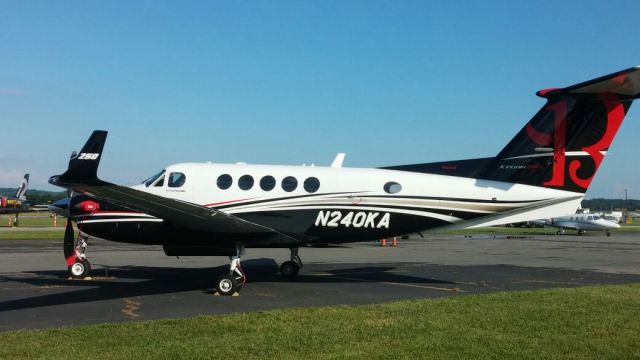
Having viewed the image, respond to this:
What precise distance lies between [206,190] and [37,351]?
678 centimetres

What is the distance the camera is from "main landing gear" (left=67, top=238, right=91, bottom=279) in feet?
48.9

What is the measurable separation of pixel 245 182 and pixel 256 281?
303cm

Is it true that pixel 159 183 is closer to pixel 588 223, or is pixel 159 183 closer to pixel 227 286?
pixel 227 286

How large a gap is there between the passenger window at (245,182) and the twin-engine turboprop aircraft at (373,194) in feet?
0.08

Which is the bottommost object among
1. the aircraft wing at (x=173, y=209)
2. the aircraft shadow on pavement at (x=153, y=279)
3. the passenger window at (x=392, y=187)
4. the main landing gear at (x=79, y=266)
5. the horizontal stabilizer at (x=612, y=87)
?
the aircraft shadow on pavement at (x=153, y=279)

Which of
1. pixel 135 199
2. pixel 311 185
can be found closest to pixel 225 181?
pixel 311 185

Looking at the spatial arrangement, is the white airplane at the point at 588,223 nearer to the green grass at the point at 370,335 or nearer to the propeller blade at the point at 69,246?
the green grass at the point at 370,335

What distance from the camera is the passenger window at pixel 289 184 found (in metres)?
13.4

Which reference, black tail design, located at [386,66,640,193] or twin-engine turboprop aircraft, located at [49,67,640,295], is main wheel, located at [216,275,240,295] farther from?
black tail design, located at [386,66,640,193]

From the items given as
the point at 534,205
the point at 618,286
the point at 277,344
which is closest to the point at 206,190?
the point at 277,344

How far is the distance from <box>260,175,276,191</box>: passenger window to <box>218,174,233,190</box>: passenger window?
2.51ft

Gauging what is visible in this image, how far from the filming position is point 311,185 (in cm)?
1346

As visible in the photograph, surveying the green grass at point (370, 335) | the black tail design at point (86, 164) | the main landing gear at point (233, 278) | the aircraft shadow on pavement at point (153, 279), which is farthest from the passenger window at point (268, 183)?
the black tail design at point (86, 164)

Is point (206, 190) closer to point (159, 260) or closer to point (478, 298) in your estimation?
point (478, 298)
